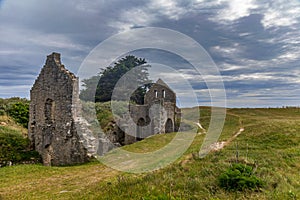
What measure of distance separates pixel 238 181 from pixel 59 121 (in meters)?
12.6

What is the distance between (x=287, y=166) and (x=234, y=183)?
4122 millimetres

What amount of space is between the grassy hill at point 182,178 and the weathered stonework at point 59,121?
5.18 feet

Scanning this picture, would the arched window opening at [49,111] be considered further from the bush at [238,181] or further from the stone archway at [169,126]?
the stone archway at [169,126]

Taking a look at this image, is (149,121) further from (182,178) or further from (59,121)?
(182,178)

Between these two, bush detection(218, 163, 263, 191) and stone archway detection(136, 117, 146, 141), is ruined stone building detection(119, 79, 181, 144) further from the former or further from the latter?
bush detection(218, 163, 263, 191)

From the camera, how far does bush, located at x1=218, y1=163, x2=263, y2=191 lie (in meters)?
6.75

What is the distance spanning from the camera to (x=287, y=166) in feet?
32.3

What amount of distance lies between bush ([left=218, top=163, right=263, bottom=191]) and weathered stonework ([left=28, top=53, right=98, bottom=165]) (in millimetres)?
10506

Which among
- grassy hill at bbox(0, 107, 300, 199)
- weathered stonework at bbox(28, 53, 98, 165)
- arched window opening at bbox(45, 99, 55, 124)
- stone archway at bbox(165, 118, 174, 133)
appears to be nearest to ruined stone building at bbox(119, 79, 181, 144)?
stone archway at bbox(165, 118, 174, 133)

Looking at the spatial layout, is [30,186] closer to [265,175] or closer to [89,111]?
[265,175]

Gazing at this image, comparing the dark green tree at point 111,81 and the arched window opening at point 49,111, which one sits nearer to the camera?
the arched window opening at point 49,111

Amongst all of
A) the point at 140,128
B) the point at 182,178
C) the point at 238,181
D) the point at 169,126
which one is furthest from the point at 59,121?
the point at 169,126

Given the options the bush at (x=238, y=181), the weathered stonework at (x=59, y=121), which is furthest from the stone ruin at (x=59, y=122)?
the bush at (x=238, y=181)

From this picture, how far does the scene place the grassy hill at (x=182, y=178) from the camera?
6.72 meters
